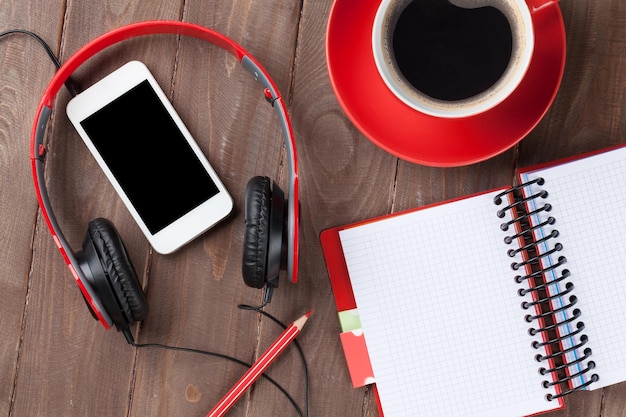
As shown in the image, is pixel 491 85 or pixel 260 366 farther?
pixel 260 366

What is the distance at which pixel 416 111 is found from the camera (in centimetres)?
68

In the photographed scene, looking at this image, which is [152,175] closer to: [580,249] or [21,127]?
[21,127]

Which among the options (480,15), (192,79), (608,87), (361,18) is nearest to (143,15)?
(192,79)

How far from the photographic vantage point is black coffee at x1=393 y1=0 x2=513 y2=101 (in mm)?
653

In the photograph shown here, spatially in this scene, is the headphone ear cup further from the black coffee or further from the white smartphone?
the black coffee

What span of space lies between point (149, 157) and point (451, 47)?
0.44 meters

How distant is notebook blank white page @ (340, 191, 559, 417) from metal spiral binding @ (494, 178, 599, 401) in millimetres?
15

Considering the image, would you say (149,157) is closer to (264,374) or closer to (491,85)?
(264,374)

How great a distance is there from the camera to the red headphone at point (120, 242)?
716 mm

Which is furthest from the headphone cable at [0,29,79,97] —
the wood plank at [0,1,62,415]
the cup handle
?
the cup handle

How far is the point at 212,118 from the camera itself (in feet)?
2.79

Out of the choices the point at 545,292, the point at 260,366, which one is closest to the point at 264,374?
the point at 260,366

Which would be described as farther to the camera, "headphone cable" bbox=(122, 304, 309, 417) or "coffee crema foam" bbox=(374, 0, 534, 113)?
"headphone cable" bbox=(122, 304, 309, 417)

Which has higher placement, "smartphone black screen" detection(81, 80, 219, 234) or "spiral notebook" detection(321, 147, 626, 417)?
"smartphone black screen" detection(81, 80, 219, 234)
